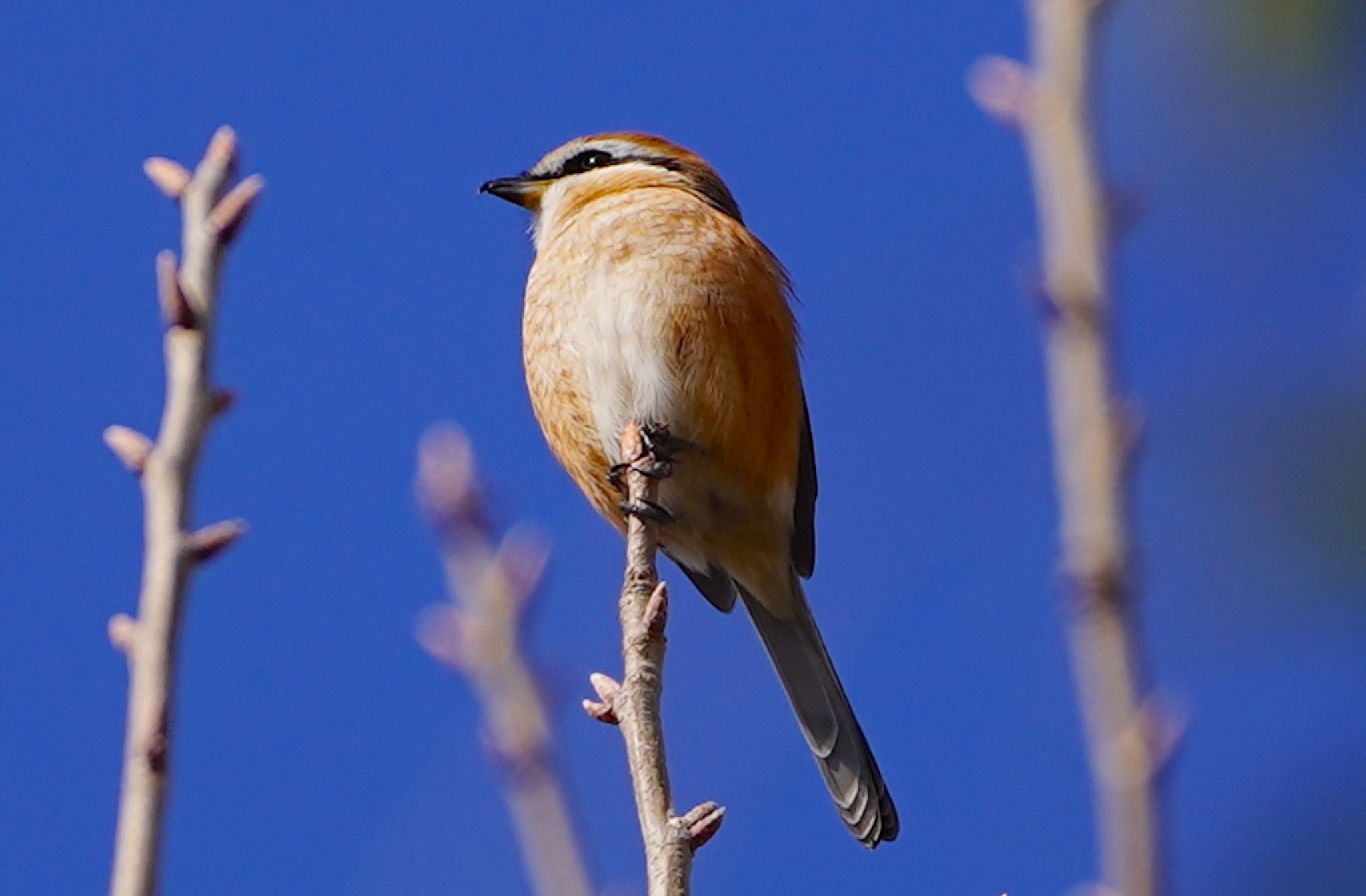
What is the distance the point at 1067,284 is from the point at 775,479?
8.90 feet

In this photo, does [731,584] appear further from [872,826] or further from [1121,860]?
[1121,860]

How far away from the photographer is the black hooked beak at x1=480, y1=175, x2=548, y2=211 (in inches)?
220

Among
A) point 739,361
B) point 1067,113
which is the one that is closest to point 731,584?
point 739,361

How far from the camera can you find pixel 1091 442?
1.96 meters

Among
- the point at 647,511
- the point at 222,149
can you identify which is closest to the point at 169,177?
the point at 222,149

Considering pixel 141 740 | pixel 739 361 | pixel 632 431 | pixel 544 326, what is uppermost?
pixel 544 326

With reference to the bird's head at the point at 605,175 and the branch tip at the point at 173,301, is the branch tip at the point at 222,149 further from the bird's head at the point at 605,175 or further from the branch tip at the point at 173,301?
the bird's head at the point at 605,175

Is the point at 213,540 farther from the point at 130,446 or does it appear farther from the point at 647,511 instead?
the point at 647,511

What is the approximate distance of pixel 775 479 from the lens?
15.8 ft

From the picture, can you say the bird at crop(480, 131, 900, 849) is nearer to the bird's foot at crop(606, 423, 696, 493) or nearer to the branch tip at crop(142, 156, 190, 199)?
the bird's foot at crop(606, 423, 696, 493)

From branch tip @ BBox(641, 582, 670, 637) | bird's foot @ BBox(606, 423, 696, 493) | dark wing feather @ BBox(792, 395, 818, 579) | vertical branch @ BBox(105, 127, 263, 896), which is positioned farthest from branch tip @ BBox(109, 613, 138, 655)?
dark wing feather @ BBox(792, 395, 818, 579)

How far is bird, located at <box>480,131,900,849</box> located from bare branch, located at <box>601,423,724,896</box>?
1.08 metres

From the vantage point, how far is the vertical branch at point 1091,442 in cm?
176

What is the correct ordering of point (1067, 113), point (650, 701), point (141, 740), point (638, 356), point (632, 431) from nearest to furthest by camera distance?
point (141, 740) < point (1067, 113) < point (650, 701) < point (632, 431) < point (638, 356)
